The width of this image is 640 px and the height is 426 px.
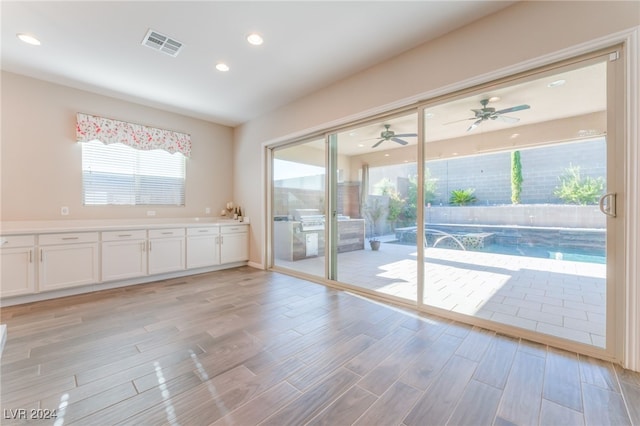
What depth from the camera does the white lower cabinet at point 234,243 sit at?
477 cm

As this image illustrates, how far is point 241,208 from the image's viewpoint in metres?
5.32

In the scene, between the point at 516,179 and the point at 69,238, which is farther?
the point at 69,238

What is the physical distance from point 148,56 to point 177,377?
3.28 m

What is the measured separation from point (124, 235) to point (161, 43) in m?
2.57

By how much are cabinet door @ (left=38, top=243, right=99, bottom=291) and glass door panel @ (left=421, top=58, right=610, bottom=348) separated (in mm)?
4229

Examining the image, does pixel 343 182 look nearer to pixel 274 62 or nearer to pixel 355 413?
pixel 274 62

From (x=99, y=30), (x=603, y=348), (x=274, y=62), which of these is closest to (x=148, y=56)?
(x=99, y=30)

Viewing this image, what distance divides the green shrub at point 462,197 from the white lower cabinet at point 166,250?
13.2ft

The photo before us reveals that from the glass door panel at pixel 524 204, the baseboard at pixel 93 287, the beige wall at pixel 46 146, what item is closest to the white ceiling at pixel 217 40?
the beige wall at pixel 46 146

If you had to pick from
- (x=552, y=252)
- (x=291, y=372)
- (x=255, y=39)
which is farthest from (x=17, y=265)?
(x=552, y=252)

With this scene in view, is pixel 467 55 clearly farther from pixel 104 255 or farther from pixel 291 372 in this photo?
pixel 104 255

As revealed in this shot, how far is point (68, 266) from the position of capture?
326cm

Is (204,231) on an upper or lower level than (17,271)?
upper

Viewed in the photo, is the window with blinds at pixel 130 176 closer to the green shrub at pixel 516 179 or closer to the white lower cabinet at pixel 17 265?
the white lower cabinet at pixel 17 265
